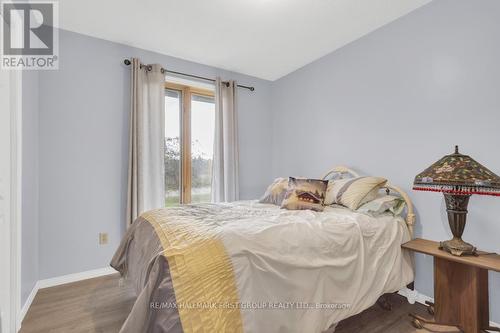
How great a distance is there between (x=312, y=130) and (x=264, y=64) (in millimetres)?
1180

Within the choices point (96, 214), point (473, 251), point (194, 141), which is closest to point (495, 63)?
point (473, 251)

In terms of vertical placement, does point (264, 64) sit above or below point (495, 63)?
above

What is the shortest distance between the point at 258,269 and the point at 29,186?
7.24 feet

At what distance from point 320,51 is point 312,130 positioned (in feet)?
3.30

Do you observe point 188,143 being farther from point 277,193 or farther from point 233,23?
point 233,23

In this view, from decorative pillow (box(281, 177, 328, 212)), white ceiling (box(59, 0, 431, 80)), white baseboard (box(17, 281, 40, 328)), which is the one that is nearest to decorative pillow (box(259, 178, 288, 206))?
decorative pillow (box(281, 177, 328, 212))

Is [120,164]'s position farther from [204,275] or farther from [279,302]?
[279,302]

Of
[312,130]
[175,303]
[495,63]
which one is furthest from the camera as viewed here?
[312,130]

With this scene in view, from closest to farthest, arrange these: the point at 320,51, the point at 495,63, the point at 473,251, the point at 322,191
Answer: the point at 473,251, the point at 495,63, the point at 322,191, the point at 320,51

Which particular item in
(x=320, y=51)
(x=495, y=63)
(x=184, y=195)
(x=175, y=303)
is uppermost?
(x=320, y=51)

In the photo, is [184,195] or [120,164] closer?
[120,164]

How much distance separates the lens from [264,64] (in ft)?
11.7

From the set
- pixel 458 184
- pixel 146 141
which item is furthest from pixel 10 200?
pixel 458 184

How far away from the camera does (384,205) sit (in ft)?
7.16
